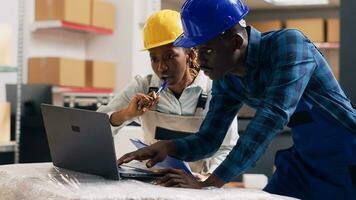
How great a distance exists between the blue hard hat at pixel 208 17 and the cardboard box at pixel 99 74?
3.96 meters

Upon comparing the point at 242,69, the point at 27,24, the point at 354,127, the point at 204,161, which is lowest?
the point at 204,161

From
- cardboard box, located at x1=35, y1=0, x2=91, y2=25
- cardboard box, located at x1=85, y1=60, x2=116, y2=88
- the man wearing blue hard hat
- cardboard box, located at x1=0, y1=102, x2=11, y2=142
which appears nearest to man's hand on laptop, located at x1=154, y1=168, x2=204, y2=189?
the man wearing blue hard hat

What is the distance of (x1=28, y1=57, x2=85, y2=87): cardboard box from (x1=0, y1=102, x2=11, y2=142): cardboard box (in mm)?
1643

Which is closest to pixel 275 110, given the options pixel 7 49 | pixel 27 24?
pixel 7 49

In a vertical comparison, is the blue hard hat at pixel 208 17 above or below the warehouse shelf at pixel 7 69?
above

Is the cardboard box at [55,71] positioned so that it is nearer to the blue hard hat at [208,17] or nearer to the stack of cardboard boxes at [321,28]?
the stack of cardboard boxes at [321,28]

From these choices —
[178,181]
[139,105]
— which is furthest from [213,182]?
[139,105]

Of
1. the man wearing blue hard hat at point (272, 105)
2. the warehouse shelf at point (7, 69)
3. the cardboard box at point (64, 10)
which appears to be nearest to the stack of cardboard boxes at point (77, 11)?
the cardboard box at point (64, 10)

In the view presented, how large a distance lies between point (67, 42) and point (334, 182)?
4.54 m

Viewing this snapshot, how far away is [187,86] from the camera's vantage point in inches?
78.5

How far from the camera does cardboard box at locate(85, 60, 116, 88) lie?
17.3 ft

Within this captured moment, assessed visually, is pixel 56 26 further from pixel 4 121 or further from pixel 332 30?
pixel 332 30

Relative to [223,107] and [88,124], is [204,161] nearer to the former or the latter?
[223,107]

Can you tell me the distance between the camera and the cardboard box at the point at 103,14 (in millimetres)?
5309
